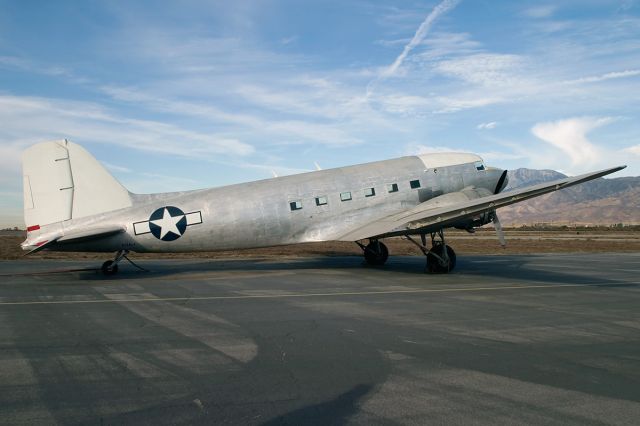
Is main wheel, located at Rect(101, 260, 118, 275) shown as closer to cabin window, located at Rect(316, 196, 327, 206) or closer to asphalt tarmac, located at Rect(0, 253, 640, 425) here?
asphalt tarmac, located at Rect(0, 253, 640, 425)

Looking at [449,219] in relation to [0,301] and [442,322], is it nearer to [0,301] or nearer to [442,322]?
[442,322]

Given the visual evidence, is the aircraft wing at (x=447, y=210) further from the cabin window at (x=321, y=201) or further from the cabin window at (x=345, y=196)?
the cabin window at (x=321, y=201)

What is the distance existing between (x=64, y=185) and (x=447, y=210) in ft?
44.6

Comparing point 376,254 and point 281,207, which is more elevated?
point 281,207

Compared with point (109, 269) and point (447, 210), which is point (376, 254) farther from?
point (109, 269)

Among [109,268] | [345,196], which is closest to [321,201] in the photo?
[345,196]

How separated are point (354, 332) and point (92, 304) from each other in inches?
277

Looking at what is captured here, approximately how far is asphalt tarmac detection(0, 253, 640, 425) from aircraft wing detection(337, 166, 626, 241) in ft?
9.65

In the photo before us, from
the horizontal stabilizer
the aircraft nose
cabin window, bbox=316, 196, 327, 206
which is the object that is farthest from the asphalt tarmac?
the aircraft nose

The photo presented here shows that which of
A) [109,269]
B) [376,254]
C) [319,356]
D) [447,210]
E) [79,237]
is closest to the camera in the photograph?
[319,356]

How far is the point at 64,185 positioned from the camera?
55.8ft

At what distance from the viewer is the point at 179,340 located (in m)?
8.13

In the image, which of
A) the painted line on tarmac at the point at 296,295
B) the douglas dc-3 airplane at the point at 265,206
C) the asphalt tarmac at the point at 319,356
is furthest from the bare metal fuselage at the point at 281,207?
the painted line on tarmac at the point at 296,295

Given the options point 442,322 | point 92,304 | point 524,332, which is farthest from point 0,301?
point 524,332
